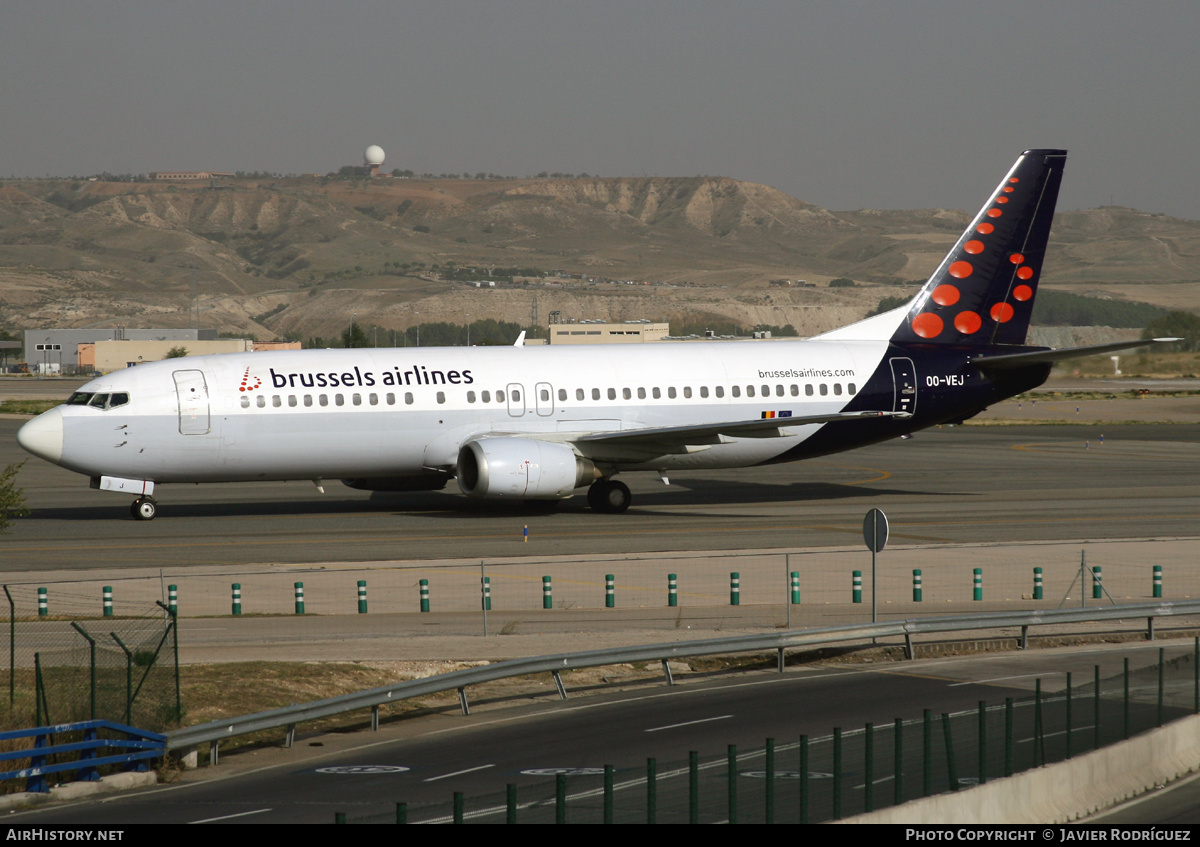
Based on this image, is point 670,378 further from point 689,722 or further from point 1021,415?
point 1021,415

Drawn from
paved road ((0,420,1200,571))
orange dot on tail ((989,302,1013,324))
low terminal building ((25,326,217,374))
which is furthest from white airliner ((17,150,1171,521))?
low terminal building ((25,326,217,374))

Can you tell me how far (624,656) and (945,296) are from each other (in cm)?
2894

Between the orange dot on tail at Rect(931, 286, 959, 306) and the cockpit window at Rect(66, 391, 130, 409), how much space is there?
85.7ft

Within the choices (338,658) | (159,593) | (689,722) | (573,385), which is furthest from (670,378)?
(689,722)

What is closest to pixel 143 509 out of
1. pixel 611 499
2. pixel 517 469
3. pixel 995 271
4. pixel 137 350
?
pixel 517 469

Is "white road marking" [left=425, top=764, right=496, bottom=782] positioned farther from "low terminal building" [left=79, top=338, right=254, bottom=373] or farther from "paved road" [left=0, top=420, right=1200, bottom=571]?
"low terminal building" [left=79, top=338, right=254, bottom=373]

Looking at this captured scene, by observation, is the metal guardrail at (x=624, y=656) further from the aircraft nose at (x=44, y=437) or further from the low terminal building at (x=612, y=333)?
the low terminal building at (x=612, y=333)

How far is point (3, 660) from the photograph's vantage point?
2250cm

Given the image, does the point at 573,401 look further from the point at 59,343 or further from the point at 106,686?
the point at 59,343

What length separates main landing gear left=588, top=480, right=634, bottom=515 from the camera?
43.1m

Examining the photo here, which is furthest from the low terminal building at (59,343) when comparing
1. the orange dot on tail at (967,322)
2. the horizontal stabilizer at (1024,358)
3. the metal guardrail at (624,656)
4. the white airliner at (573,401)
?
the metal guardrail at (624,656)

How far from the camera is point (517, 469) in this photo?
39.9 m

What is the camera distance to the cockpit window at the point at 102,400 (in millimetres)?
38906

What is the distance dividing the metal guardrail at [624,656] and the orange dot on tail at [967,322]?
21.5 metres
